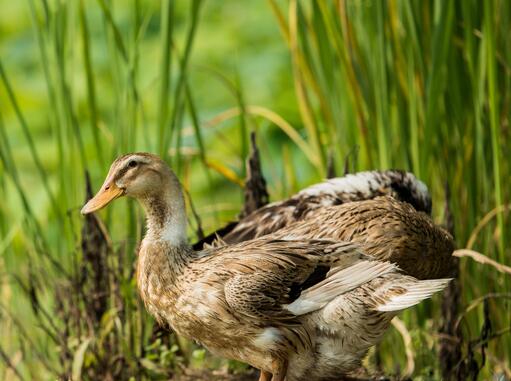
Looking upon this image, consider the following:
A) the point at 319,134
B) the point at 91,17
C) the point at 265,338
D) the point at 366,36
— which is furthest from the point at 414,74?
the point at 91,17

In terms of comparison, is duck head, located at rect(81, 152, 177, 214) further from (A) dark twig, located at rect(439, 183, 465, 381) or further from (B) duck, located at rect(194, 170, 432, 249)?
(A) dark twig, located at rect(439, 183, 465, 381)

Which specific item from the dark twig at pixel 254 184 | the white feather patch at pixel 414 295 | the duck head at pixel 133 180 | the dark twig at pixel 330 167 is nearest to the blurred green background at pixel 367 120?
the dark twig at pixel 330 167

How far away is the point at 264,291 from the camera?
156 inches

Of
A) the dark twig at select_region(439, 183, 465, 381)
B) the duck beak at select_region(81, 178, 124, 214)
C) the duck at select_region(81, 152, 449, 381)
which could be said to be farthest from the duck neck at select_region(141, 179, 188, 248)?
the dark twig at select_region(439, 183, 465, 381)

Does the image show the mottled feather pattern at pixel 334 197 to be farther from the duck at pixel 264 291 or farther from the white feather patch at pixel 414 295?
the white feather patch at pixel 414 295

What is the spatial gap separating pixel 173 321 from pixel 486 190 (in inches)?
64.7

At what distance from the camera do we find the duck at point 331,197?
4.82m

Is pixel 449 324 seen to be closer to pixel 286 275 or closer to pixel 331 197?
pixel 331 197

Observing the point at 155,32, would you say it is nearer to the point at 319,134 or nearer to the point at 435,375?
the point at 319,134

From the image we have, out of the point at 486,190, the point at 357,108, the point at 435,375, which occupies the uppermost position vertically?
the point at 357,108

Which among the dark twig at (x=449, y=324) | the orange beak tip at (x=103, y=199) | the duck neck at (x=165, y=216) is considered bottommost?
the dark twig at (x=449, y=324)

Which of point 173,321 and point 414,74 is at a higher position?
point 414,74

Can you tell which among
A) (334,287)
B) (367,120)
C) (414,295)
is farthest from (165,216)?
(367,120)

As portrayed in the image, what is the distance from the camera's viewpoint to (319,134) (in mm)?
5711
